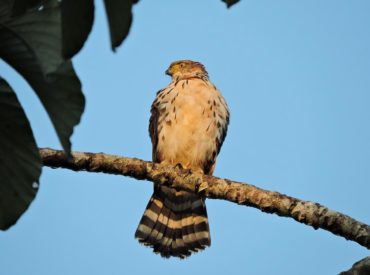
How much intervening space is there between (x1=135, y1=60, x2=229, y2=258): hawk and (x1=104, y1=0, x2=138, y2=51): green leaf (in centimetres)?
496

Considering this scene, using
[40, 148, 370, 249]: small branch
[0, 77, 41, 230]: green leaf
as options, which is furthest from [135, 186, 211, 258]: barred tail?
[0, 77, 41, 230]: green leaf

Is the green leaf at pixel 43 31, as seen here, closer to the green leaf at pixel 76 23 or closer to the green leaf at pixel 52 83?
the green leaf at pixel 52 83

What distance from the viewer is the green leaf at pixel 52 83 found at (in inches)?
55.5

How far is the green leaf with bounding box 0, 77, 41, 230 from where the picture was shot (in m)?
1.62

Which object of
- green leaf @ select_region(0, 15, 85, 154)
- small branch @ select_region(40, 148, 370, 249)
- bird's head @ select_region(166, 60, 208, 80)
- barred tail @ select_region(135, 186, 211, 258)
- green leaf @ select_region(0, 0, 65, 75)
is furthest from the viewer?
bird's head @ select_region(166, 60, 208, 80)

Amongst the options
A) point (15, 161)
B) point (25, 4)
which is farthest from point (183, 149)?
point (25, 4)

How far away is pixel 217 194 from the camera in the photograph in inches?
153

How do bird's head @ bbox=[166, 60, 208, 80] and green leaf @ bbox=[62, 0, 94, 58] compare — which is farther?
bird's head @ bbox=[166, 60, 208, 80]

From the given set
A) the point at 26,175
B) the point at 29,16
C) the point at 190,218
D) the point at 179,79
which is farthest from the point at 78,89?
the point at 179,79

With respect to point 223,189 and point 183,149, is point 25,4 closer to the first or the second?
point 223,189

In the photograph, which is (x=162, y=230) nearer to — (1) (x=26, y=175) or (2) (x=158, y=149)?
(2) (x=158, y=149)

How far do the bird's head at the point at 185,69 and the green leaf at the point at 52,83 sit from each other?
6545mm

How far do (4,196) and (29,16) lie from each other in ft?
1.92

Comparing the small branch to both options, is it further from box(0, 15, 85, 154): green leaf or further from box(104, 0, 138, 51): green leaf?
box(104, 0, 138, 51): green leaf
